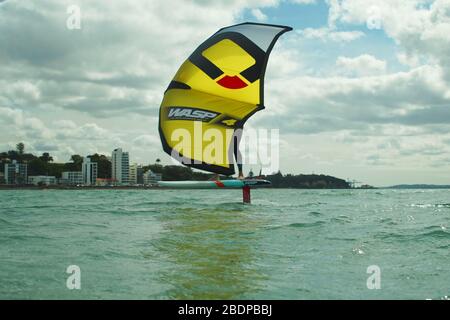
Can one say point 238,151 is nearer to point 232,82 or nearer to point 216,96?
point 216,96

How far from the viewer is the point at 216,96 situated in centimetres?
2141

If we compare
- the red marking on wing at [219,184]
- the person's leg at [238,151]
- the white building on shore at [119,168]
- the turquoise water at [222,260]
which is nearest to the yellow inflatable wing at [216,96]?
the person's leg at [238,151]

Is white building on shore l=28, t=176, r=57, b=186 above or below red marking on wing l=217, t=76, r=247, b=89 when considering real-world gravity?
below

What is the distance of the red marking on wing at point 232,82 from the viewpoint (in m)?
21.2

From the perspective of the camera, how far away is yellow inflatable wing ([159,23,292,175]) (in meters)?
21.1

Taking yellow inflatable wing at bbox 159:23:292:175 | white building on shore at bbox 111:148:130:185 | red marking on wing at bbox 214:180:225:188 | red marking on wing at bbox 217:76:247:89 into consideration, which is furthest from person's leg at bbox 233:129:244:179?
white building on shore at bbox 111:148:130:185

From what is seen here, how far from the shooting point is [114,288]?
6926 mm

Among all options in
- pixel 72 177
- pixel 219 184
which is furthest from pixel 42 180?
pixel 219 184

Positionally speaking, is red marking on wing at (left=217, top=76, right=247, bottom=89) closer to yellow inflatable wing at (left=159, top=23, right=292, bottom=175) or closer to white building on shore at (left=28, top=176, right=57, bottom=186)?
yellow inflatable wing at (left=159, top=23, right=292, bottom=175)

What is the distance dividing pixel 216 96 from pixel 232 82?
0.92m

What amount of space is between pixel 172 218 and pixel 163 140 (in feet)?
20.7

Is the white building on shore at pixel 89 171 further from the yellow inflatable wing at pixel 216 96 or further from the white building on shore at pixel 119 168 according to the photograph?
the yellow inflatable wing at pixel 216 96

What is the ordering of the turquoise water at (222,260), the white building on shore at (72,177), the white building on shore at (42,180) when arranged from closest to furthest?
Result: the turquoise water at (222,260)
the white building on shore at (42,180)
the white building on shore at (72,177)
